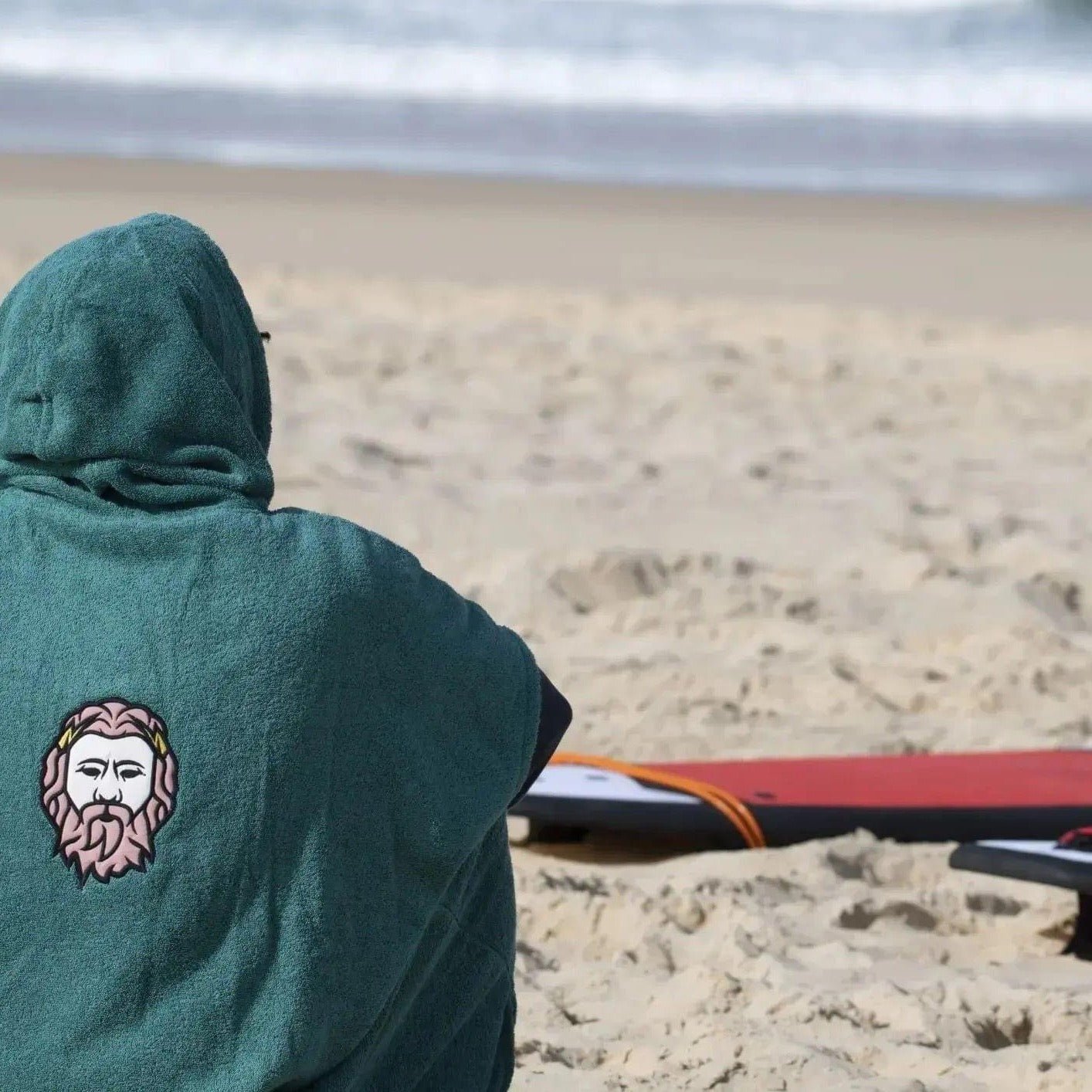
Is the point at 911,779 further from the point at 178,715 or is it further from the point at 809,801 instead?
the point at 178,715

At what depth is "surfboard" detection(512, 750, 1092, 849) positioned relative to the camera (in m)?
3.01

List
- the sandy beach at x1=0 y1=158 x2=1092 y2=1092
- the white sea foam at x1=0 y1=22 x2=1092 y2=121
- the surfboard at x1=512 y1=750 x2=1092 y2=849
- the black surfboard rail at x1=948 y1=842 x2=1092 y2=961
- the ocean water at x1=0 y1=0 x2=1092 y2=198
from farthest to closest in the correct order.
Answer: the white sea foam at x1=0 y1=22 x2=1092 y2=121
the ocean water at x1=0 y1=0 x2=1092 y2=198
the surfboard at x1=512 y1=750 x2=1092 y2=849
the black surfboard rail at x1=948 y1=842 x2=1092 y2=961
the sandy beach at x1=0 y1=158 x2=1092 y2=1092

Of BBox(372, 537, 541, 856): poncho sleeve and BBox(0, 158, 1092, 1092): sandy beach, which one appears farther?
BBox(0, 158, 1092, 1092): sandy beach

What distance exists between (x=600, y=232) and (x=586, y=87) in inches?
307

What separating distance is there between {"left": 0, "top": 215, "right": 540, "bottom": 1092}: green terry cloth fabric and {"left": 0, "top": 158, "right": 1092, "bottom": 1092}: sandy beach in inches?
31.9

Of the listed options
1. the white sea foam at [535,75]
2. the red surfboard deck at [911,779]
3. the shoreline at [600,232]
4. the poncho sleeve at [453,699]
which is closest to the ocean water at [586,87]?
the white sea foam at [535,75]

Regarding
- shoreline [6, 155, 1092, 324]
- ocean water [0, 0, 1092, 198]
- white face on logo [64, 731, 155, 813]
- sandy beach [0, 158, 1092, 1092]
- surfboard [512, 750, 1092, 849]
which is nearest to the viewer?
white face on logo [64, 731, 155, 813]

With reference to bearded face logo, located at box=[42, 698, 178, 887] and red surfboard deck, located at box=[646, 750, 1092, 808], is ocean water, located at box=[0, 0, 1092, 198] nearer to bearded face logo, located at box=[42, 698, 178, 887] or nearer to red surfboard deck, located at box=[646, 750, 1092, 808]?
red surfboard deck, located at box=[646, 750, 1092, 808]

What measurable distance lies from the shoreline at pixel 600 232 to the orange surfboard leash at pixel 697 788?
511 centimetres

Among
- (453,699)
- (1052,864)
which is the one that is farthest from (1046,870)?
(453,699)

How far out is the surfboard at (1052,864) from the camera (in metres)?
2.69

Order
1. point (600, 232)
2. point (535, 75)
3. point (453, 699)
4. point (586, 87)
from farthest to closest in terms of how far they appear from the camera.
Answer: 1. point (535, 75)
2. point (586, 87)
3. point (600, 232)
4. point (453, 699)

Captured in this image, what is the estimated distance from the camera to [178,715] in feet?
4.69

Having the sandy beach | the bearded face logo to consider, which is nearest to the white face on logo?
the bearded face logo
